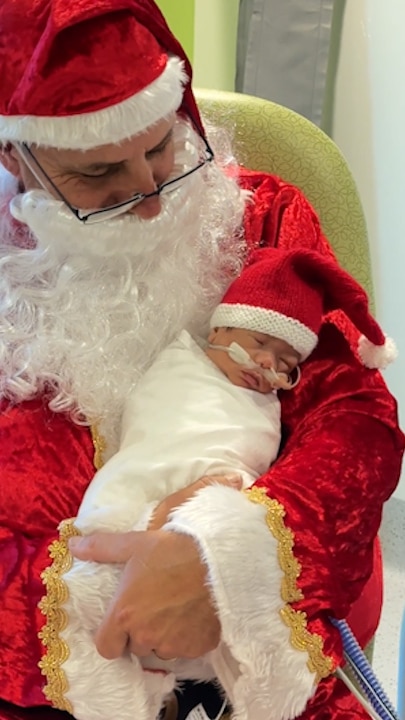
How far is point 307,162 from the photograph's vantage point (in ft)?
4.45

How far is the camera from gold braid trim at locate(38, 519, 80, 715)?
920mm

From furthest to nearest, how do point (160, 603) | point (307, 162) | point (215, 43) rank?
point (215, 43) < point (307, 162) < point (160, 603)

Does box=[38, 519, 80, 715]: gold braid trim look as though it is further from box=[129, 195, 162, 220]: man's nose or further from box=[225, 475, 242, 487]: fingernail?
box=[129, 195, 162, 220]: man's nose

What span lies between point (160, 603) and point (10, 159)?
1.85 ft

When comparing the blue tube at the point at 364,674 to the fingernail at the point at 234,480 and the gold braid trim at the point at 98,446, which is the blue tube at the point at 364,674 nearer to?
the fingernail at the point at 234,480

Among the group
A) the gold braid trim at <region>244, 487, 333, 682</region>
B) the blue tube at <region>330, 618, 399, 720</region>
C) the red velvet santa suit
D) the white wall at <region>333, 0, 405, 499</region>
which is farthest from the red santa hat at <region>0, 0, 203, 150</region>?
the white wall at <region>333, 0, 405, 499</region>

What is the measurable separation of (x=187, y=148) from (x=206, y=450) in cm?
40

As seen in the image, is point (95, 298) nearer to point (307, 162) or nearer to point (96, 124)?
point (96, 124)

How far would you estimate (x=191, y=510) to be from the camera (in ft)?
2.93

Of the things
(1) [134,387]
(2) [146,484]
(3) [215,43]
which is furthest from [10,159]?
(3) [215,43]

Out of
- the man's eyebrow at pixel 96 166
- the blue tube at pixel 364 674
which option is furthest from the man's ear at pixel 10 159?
the blue tube at pixel 364 674

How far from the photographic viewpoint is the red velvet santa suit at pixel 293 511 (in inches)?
36.4

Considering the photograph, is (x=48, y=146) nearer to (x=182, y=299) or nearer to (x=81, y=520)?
(x=182, y=299)

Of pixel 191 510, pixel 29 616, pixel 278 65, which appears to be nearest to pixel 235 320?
pixel 191 510
